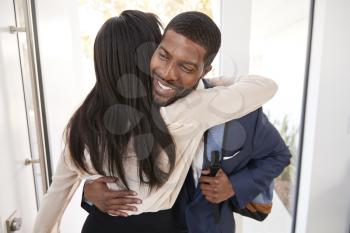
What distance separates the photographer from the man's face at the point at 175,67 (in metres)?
0.67

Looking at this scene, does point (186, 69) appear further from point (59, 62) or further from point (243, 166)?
point (59, 62)

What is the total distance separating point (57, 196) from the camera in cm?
86

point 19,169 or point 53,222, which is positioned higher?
point 19,169

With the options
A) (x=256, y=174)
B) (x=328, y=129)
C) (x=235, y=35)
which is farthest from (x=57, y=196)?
(x=328, y=129)

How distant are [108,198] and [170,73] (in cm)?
42

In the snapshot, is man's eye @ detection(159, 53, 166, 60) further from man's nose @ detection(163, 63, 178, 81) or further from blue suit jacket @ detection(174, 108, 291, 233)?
blue suit jacket @ detection(174, 108, 291, 233)

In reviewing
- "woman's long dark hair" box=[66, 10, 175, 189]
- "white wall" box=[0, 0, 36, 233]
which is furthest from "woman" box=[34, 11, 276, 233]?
"white wall" box=[0, 0, 36, 233]

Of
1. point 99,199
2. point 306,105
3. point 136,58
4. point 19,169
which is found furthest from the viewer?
point 306,105

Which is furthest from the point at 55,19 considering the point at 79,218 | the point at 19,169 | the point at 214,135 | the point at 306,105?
the point at 306,105

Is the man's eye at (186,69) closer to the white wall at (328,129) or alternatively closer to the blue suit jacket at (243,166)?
the blue suit jacket at (243,166)

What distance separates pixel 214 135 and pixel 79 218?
1116 millimetres

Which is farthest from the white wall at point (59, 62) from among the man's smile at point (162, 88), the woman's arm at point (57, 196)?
the man's smile at point (162, 88)

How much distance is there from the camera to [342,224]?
1.51 meters

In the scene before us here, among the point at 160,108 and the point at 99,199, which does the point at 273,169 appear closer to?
the point at 160,108
